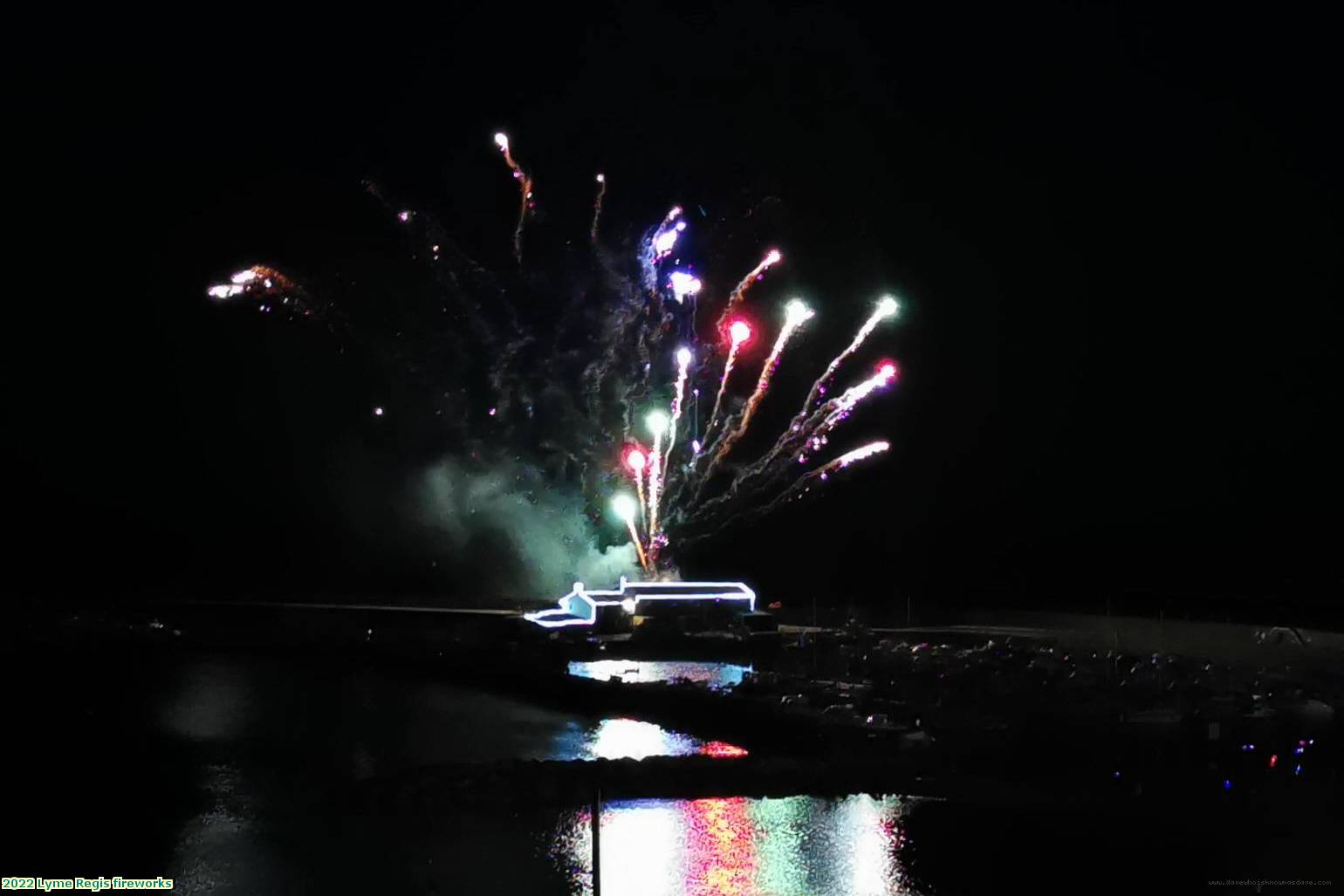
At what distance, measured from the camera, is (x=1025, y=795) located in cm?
1248

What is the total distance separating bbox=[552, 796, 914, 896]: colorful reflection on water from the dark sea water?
0.02 m

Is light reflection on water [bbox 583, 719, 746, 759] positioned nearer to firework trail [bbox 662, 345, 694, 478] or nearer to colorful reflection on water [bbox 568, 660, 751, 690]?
colorful reflection on water [bbox 568, 660, 751, 690]

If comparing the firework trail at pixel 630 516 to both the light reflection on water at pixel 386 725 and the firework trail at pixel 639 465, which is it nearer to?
the firework trail at pixel 639 465

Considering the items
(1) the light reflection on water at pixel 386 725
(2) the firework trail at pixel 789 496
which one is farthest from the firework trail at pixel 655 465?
(1) the light reflection on water at pixel 386 725

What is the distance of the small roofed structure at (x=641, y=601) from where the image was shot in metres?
31.8

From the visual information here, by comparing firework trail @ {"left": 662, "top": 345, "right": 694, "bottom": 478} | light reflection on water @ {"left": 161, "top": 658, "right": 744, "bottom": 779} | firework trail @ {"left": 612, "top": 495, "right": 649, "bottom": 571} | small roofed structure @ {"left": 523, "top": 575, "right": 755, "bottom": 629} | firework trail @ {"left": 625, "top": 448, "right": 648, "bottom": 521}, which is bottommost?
light reflection on water @ {"left": 161, "top": 658, "right": 744, "bottom": 779}

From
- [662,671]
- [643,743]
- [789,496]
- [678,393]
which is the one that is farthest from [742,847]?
[789,496]

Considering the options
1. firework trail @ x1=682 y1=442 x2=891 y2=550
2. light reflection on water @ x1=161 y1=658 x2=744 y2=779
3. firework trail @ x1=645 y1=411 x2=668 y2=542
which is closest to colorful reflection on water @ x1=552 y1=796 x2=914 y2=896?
light reflection on water @ x1=161 y1=658 x2=744 y2=779

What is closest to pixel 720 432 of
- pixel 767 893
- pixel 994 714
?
pixel 994 714

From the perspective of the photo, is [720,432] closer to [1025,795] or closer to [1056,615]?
[1056,615]

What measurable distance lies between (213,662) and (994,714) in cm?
1616

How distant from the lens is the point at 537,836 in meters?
11.1

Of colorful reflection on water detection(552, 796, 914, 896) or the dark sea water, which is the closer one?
colorful reflection on water detection(552, 796, 914, 896)

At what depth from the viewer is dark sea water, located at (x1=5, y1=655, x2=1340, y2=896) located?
9867mm
